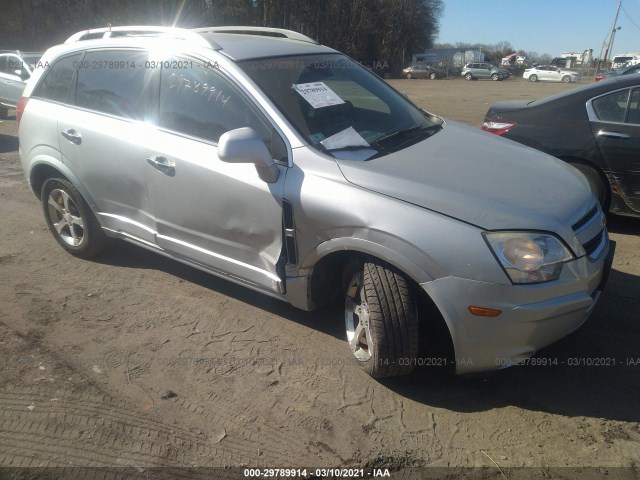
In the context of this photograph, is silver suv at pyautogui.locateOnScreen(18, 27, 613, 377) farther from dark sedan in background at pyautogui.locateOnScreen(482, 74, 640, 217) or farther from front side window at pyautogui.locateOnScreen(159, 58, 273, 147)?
dark sedan in background at pyautogui.locateOnScreen(482, 74, 640, 217)

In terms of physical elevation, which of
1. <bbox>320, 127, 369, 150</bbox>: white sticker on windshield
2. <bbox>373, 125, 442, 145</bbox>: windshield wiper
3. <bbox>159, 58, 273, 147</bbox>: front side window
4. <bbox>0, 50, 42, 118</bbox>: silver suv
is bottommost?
<bbox>0, 50, 42, 118</bbox>: silver suv

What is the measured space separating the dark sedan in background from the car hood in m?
1.85

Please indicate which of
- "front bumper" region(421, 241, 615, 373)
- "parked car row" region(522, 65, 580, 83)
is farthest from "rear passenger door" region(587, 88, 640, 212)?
"parked car row" region(522, 65, 580, 83)

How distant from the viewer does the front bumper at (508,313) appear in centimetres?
262

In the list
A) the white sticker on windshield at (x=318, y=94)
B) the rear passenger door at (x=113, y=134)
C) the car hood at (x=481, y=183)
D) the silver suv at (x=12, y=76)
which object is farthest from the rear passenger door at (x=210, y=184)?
the silver suv at (x=12, y=76)

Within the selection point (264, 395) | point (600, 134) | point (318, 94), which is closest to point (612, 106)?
point (600, 134)

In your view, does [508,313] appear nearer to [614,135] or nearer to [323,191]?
[323,191]

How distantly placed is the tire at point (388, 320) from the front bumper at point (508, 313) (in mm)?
189

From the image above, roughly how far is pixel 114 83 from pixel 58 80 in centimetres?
81

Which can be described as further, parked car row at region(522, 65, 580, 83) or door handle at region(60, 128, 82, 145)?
parked car row at region(522, 65, 580, 83)

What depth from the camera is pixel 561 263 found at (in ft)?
8.89

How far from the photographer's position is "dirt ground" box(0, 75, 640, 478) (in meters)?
2.65

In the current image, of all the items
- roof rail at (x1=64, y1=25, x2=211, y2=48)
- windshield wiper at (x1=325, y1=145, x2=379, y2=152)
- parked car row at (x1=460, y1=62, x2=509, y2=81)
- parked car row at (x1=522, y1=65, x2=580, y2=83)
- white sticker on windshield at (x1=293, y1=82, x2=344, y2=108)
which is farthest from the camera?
parked car row at (x1=460, y1=62, x2=509, y2=81)

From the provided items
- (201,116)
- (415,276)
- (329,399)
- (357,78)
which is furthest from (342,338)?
(357,78)
